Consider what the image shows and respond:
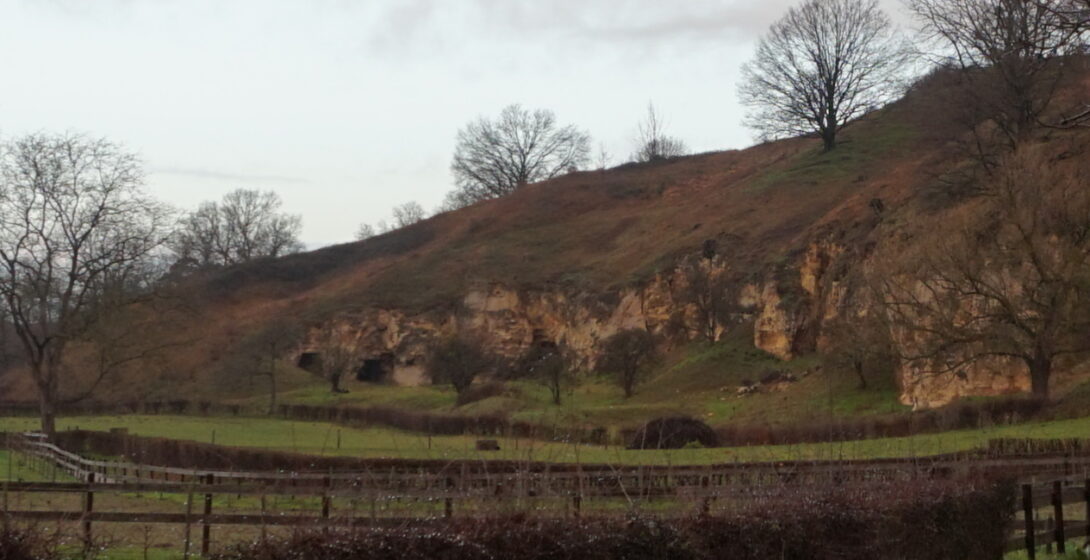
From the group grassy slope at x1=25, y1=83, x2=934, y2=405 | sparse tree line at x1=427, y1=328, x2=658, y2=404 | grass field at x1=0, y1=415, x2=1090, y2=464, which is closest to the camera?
grass field at x1=0, y1=415, x2=1090, y2=464

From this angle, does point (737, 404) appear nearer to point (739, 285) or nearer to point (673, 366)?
point (673, 366)

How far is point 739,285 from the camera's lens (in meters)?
61.2

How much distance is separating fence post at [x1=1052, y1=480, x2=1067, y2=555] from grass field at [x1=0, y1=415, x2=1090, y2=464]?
8.33 ft

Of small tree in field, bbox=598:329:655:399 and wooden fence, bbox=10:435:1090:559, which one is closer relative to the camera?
wooden fence, bbox=10:435:1090:559

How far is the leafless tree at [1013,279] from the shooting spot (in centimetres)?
3316

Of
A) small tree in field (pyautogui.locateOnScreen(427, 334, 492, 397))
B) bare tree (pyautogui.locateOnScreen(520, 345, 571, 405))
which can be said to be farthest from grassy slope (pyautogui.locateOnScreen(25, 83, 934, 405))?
small tree in field (pyautogui.locateOnScreen(427, 334, 492, 397))

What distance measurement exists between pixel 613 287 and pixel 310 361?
25781 mm

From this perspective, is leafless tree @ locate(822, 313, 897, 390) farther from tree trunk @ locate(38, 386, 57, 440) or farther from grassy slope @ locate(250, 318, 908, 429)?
tree trunk @ locate(38, 386, 57, 440)

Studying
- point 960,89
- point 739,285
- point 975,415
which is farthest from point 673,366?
point 975,415

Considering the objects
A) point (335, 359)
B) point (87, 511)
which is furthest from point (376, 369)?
point (87, 511)

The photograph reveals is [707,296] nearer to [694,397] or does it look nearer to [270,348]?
[694,397]

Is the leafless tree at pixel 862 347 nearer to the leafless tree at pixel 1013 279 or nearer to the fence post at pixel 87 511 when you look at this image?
the leafless tree at pixel 1013 279

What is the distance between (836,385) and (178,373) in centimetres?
5147

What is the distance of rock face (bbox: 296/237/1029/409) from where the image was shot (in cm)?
3844
